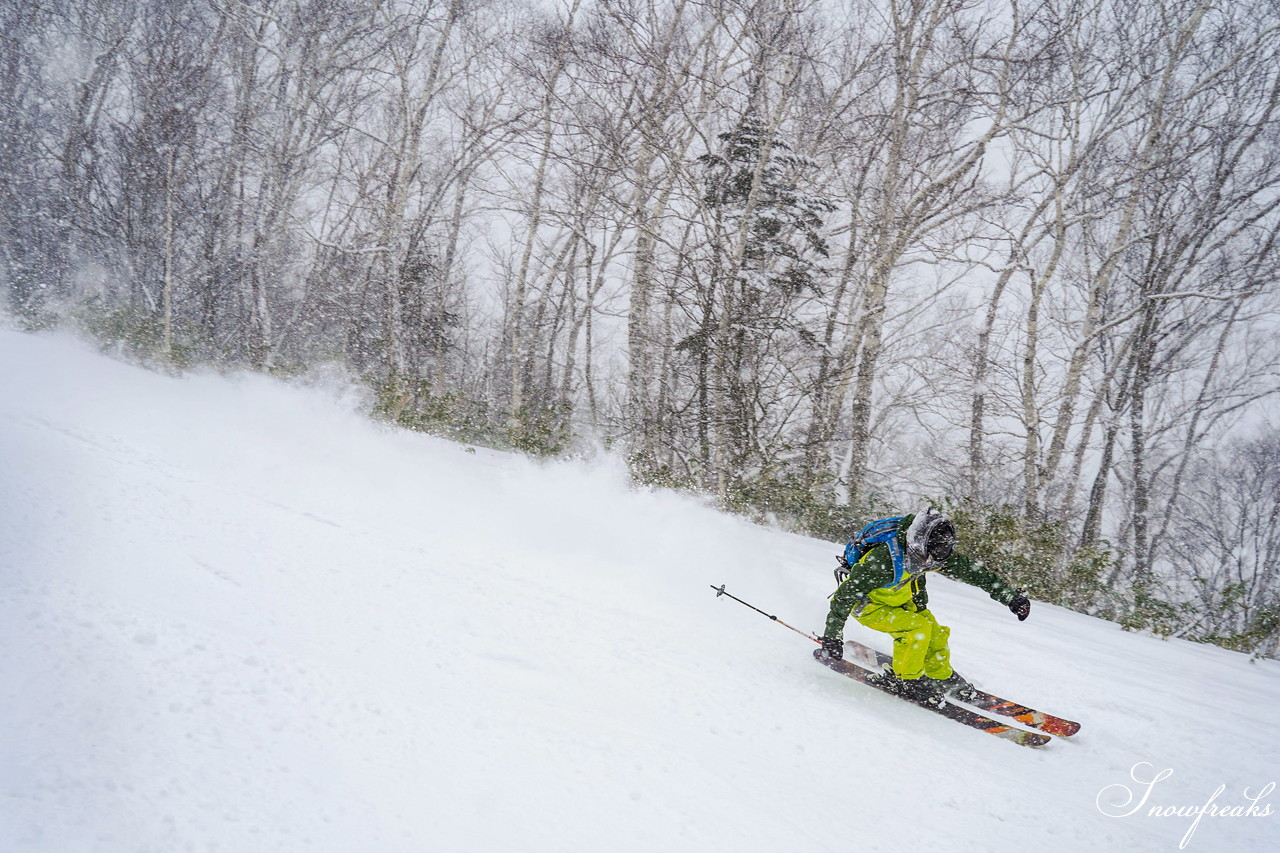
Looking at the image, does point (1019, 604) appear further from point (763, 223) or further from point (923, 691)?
point (763, 223)

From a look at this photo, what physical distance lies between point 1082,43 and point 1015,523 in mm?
10168

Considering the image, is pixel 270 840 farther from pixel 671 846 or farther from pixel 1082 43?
pixel 1082 43

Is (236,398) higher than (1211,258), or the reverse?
(1211,258)

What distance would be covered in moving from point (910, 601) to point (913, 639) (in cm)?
26

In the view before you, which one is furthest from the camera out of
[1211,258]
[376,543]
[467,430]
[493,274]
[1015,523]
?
[493,274]

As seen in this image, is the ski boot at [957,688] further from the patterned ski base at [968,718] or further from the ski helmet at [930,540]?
the ski helmet at [930,540]

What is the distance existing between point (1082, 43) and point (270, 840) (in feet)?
56.6

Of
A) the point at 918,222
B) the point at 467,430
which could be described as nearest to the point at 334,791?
the point at 467,430

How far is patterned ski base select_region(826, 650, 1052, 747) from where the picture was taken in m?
4.15

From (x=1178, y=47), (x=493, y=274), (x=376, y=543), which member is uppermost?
(x=1178, y=47)

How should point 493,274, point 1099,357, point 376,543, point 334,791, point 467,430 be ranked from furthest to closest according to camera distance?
point 493,274, point 1099,357, point 467,430, point 376,543, point 334,791

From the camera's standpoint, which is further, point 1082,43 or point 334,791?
point 1082,43

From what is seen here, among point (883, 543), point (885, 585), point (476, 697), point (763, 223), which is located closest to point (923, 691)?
point (885, 585)

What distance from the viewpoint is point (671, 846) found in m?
2.60
